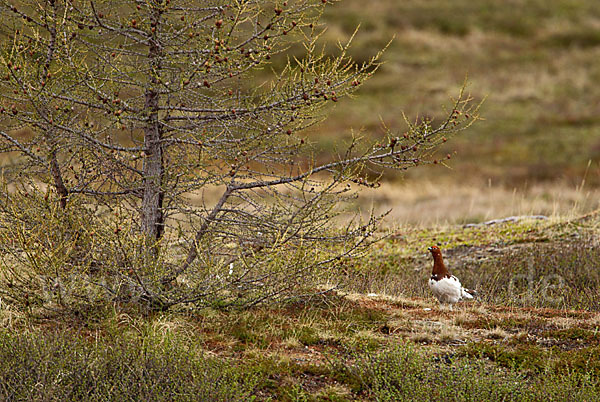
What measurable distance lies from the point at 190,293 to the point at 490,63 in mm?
40618

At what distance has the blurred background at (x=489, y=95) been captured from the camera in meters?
22.2

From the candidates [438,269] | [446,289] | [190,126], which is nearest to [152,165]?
[190,126]

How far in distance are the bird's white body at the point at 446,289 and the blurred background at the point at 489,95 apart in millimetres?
6365

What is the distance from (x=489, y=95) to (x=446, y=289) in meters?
26.1

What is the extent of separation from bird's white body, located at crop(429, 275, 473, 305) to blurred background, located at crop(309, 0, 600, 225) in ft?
20.9

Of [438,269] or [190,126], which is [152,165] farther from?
[438,269]

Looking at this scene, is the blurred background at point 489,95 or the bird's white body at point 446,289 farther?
the blurred background at point 489,95

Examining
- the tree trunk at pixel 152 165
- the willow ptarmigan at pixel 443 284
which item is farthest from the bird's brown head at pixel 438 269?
the tree trunk at pixel 152 165

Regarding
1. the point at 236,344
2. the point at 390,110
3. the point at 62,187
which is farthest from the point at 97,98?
the point at 390,110

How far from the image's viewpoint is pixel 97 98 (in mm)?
6422

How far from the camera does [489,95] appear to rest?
104 feet

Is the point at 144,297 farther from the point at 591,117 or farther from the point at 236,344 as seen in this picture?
the point at 591,117

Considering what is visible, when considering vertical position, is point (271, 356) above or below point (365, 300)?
below

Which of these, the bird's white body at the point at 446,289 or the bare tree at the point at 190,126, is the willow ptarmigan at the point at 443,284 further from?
the bare tree at the point at 190,126
